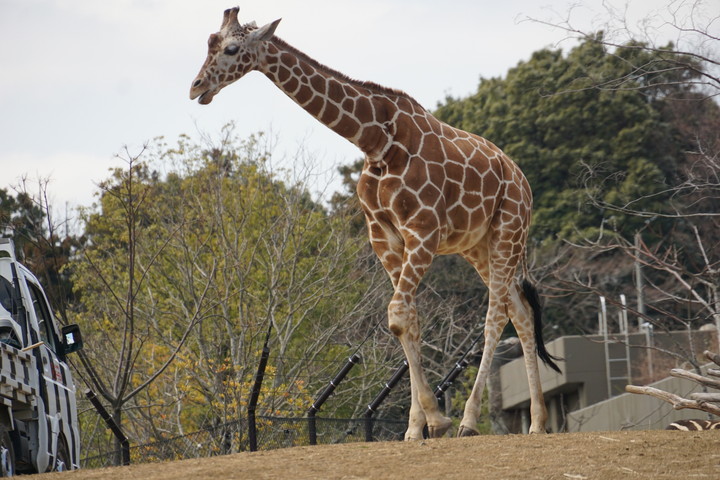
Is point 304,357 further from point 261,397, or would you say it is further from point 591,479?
point 591,479

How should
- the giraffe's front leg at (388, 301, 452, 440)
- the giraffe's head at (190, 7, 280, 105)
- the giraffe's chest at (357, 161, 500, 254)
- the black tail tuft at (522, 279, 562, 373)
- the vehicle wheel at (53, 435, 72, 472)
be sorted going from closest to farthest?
the giraffe's front leg at (388, 301, 452, 440)
the giraffe's head at (190, 7, 280, 105)
the giraffe's chest at (357, 161, 500, 254)
the vehicle wheel at (53, 435, 72, 472)
the black tail tuft at (522, 279, 562, 373)

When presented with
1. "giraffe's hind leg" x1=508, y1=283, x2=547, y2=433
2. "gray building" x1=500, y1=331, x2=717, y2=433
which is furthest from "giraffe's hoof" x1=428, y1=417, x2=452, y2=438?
"gray building" x1=500, y1=331, x2=717, y2=433

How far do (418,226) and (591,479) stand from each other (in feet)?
10.3

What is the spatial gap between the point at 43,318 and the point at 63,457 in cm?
140

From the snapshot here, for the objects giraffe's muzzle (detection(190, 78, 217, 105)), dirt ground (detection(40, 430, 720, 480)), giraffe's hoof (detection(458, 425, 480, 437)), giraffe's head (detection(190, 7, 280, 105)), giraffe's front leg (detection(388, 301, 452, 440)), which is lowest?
dirt ground (detection(40, 430, 720, 480))

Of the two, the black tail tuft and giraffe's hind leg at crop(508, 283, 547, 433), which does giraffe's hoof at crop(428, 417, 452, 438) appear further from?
the black tail tuft

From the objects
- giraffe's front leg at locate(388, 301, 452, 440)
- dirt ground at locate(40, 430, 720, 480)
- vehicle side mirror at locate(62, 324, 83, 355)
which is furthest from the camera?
vehicle side mirror at locate(62, 324, 83, 355)

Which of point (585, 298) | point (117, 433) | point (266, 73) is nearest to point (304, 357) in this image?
point (117, 433)

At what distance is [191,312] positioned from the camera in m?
20.6

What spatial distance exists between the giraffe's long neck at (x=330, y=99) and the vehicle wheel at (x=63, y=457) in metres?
3.88

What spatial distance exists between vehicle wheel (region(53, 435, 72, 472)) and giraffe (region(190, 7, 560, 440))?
3253 mm

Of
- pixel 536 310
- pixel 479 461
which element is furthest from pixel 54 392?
pixel 536 310

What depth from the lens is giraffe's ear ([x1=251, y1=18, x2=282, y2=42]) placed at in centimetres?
1007

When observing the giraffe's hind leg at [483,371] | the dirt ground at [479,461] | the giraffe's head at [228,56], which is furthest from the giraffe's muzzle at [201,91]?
the giraffe's hind leg at [483,371]
